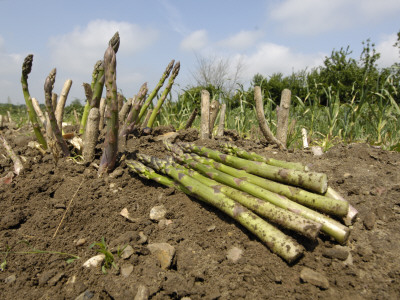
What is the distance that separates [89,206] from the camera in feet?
8.65

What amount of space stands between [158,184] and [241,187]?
39.9 inches

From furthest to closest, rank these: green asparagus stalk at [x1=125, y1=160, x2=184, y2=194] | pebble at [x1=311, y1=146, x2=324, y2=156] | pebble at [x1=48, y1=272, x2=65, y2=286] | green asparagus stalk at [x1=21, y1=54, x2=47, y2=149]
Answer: pebble at [x1=311, y1=146, x2=324, y2=156] → green asparagus stalk at [x1=21, y1=54, x2=47, y2=149] → green asparagus stalk at [x1=125, y1=160, x2=184, y2=194] → pebble at [x1=48, y1=272, x2=65, y2=286]

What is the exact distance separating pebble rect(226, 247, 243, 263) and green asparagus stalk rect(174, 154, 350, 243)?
49 centimetres

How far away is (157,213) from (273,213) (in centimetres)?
107

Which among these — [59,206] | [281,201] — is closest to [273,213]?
[281,201]

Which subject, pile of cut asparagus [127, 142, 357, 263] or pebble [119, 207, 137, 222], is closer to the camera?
pile of cut asparagus [127, 142, 357, 263]

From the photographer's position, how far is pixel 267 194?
7.62 ft

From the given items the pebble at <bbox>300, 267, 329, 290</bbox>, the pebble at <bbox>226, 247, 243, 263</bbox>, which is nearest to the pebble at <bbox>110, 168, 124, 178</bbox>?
the pebble at <bbox>226, 247, 243, 263</bbox>

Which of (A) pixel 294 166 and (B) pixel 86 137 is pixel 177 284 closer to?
(A) pixel 294 166

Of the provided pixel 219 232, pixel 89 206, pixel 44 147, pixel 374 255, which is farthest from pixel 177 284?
pixel 44 147

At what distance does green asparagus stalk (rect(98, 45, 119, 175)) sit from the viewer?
2.64 m

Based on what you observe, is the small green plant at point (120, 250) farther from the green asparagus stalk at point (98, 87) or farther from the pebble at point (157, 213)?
the green asparagus stalk at point (98, 87)

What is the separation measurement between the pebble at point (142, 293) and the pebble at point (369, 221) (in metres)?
1.85

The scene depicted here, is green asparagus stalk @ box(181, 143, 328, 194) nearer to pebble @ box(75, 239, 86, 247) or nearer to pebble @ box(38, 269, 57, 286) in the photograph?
pebble @ box(75, 239, 86, 247)
